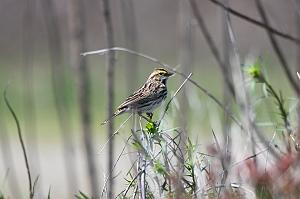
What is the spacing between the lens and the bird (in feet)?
13.6

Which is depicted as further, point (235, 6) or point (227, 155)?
point (235, 6)

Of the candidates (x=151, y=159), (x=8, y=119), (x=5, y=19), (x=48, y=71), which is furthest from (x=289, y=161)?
(x=5, y=19)

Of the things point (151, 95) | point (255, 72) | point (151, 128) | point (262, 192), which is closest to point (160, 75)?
point (151, 95)

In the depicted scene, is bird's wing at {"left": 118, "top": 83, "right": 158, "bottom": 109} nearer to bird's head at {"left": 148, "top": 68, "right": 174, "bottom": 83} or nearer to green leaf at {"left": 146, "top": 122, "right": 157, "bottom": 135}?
bird's head at {"left": 148, "top": 68, "right": 174, "bottom": 83}

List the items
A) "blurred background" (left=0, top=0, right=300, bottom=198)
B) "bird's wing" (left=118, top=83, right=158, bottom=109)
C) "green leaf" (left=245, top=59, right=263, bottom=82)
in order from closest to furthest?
"green leaf" (left=245, top=59, right=263, bottom=82), "bird's wing" (left=118, top=83, right=158, bottom=109), "blurred background" (left=0, top=0, right=300, bottom=198)

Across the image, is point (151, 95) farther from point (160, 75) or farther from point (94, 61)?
point (94, 61)

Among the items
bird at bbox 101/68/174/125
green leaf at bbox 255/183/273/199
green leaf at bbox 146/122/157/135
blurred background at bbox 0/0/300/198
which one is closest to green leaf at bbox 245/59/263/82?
bird at bbox 101/68/174/125

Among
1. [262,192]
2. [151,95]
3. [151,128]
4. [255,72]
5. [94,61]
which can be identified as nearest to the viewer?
[262,192]

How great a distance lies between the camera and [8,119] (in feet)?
55.3

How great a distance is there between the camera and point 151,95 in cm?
423

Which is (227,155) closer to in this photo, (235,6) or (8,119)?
(8,119)

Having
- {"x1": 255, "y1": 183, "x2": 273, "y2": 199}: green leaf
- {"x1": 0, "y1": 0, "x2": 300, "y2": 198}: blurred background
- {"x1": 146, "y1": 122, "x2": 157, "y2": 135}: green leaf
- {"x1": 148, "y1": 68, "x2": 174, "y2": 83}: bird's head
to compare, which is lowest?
{"x1": 0, "y1": 0, "x2": 300, "y2": 198}: blurred background

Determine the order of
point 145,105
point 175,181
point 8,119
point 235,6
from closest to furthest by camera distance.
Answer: point 175,181 → point 145,105 → point 8,119 → point 235,6

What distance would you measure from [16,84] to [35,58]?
193 cm
